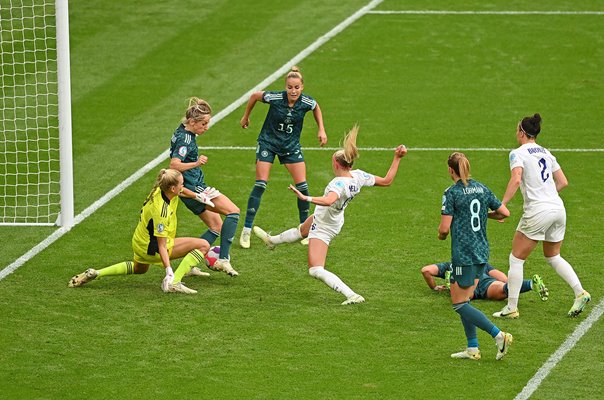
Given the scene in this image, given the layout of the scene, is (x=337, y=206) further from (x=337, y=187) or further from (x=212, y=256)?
(x=212, y=256)

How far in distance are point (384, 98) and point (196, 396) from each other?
1172cm

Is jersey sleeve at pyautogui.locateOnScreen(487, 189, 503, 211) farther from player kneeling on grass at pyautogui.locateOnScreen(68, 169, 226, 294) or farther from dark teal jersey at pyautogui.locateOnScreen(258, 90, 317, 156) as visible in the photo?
dark teal jersey at pyautogui.locateOnScreen(258, 90, 317, 156)

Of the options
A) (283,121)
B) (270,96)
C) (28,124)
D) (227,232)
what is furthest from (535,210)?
(28,124)

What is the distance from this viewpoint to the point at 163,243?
44.8ft

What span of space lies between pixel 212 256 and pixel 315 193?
3.53 metres

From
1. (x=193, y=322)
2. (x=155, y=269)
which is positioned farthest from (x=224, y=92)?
(x=193, y=322)

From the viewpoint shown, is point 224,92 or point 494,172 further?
point 224,92

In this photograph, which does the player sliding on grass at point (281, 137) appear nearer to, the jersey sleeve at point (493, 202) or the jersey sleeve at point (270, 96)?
the jersey sleeve at point (270, 96)

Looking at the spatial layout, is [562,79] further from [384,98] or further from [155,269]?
[155,269]

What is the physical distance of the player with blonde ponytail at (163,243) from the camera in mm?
13641

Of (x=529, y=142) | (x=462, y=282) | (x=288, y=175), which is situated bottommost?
(x=288, y=175)

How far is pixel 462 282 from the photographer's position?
12.0 m

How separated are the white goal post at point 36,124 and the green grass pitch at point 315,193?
45 cm

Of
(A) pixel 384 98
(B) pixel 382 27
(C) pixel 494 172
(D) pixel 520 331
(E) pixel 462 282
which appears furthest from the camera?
(B) pixel 382 27
